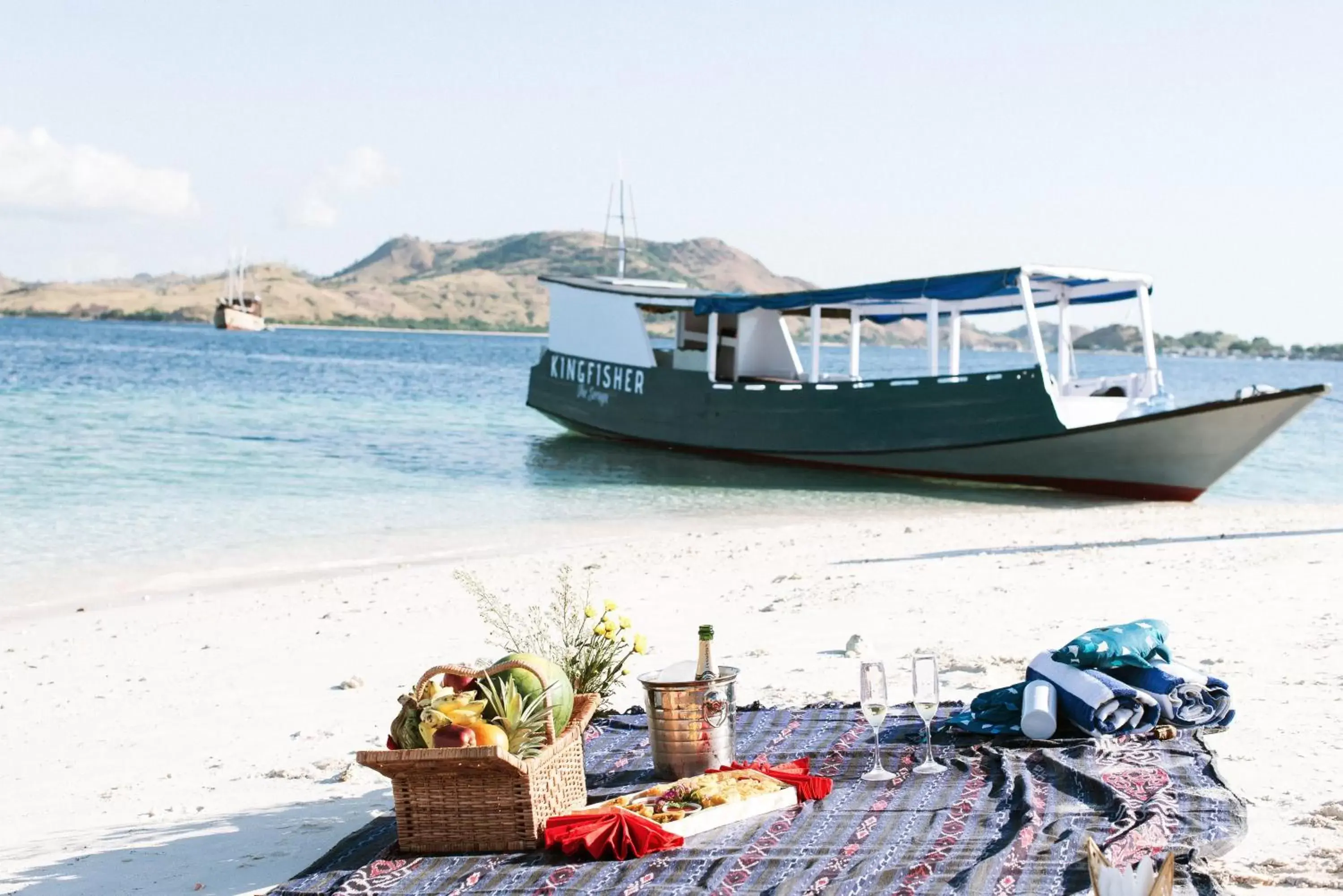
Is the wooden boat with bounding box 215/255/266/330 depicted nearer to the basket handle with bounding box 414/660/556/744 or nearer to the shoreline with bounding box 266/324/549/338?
the shoreline with bounding box 266/324/549/338

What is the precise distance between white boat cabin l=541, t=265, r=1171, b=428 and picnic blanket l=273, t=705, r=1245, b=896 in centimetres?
1240

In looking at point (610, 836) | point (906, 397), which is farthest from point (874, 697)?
point (906, 397)

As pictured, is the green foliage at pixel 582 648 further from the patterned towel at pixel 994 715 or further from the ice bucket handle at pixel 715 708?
the patterned towel at pixel 994 715

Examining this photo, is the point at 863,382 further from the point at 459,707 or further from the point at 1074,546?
the point at 459,707

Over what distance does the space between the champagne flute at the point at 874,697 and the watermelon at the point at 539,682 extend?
3.07 ft

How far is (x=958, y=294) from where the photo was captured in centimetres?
1762

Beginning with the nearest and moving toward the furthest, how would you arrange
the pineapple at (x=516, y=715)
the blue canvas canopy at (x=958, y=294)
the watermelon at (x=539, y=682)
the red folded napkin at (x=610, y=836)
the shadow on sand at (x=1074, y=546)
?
the red folded napkin at (x=610, y=836)
the pineapple at (x=516, y=715)
the watermelon at (x=539, y=682)
the shadow on sand at (x=1074, y=546)
the blue canvas canopy at (x=958, y=294)

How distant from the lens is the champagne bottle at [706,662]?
469 centimetres

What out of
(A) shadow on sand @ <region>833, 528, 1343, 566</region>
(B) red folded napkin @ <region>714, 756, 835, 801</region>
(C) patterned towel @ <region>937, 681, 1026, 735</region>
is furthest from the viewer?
(A) shadow on sand @ <region>833, 528, 1343, 566</region>

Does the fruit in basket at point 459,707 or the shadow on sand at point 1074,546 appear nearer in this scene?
the fruit in basket at point 459,707

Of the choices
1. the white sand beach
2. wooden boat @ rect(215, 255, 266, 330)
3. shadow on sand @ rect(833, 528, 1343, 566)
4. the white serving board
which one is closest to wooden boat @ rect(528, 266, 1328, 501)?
the white sand beach

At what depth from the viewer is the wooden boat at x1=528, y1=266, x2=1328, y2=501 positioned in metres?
17.3

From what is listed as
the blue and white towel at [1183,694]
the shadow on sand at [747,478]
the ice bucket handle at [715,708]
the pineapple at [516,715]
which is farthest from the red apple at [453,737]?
the shadow on sand at [747,478]

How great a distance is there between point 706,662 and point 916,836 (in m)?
0.96
